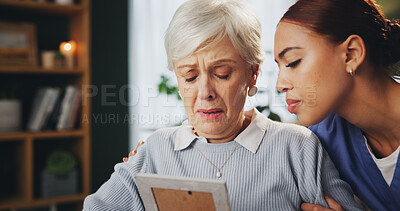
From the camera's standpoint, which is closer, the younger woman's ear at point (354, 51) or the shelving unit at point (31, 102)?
the younger woman's ear at point (354, 51)

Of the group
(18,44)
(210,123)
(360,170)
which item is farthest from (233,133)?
(18,44)

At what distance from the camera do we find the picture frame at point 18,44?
8.57ft

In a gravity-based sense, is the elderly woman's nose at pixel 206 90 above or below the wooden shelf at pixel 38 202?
above

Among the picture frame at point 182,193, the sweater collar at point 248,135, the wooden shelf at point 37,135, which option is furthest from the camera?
the wooden shelf at point 37,135

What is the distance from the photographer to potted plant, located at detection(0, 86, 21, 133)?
2541mm

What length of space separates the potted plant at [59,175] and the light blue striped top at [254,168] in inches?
62.6

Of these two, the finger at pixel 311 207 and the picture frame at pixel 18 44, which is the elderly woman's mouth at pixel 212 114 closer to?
the finger at pixel 311 207

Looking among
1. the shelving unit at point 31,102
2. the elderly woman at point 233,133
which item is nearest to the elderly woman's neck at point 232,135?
the elderly woman at point 233,133

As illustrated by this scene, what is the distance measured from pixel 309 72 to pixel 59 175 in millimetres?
2196

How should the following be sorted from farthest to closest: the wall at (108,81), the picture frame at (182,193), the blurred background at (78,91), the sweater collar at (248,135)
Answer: the wall at (108,81) → the blurred background at (78,91) → the sweater collar at (248,135) → the picture frame at (182,193)

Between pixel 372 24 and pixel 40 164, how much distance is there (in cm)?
268

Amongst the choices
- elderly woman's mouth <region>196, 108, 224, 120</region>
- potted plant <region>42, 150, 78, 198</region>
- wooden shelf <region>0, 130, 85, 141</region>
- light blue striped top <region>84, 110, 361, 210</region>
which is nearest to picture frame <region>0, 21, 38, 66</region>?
wooden shelf <region>0, 130, 85, 141</region>

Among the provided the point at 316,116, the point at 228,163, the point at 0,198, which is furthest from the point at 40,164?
the point at 316,116

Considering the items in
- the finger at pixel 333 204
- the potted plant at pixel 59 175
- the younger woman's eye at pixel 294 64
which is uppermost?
the younger woman's eye at pixel 294 64
